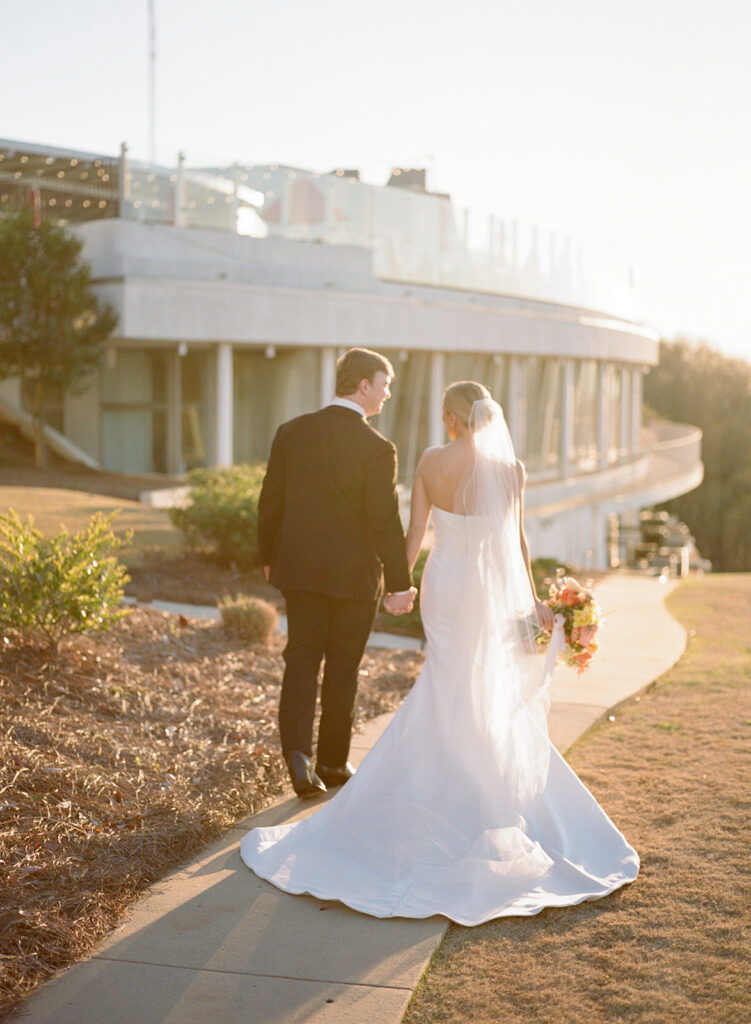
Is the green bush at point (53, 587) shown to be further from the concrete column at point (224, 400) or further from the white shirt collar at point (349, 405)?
the concrete column at point (224, 400)

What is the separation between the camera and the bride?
185 inches

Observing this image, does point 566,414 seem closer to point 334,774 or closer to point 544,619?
point 334,774

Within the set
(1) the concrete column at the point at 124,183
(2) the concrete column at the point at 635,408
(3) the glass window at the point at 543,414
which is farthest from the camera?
(2) the concrete column at the point at 635,408

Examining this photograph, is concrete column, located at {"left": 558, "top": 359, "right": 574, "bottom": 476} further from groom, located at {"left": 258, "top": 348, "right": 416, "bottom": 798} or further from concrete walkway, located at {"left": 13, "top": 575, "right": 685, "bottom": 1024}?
concrete walkway, located at {"left": 13, "top": 575, "right": 685, "bottom": 1024}

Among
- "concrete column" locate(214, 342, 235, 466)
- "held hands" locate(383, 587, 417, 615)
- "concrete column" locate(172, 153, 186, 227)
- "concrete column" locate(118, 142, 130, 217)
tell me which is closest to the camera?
"held hands" locate(383, 587, 417, 615)

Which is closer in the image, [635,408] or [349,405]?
[349,405]

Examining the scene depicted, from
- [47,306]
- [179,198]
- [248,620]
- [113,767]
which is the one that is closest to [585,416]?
[179,198]

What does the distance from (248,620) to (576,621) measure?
4316mm

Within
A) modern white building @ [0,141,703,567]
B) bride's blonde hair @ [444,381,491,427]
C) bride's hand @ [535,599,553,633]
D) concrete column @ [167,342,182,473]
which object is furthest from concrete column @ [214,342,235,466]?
bride's hand @ [535,599,553,633]

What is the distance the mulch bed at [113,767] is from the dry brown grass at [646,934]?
1381 millimetres

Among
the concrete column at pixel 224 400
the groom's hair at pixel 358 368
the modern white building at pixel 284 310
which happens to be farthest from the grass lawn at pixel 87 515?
the groom's hair at pixel 358 368

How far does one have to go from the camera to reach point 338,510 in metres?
5.85

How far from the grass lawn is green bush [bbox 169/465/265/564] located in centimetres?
56

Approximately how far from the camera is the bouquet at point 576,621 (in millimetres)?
5527
